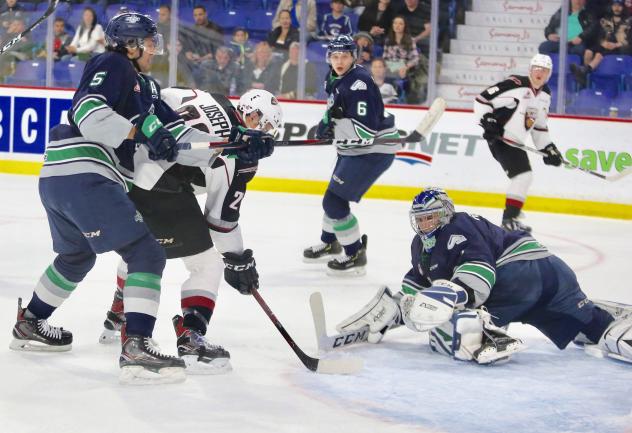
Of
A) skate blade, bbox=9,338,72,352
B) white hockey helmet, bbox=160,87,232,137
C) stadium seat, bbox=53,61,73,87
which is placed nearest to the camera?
white hockey helmet, bbox=160,87,232,137

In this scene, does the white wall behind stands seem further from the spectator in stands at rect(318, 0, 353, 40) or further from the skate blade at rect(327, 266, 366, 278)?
the skate blade at rect(327, 266, 366, 278)

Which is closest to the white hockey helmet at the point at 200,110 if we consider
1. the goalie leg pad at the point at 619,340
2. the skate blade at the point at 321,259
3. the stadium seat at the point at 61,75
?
the goalie leg pad at the point at 619,340

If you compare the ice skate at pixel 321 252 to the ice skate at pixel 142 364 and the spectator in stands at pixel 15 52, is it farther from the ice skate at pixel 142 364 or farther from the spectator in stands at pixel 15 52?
the spectator in stands at pixel 15 52

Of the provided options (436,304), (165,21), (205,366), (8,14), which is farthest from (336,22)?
(205,366)

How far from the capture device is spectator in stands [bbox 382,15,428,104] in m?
8.74

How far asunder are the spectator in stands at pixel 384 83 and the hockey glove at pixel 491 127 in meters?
1.65

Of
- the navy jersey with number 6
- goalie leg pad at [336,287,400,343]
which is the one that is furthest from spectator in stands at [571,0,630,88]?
goalie leg pad at [336,287,400,343]

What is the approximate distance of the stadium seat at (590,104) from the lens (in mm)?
8250

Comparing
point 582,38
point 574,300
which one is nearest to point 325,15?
point 582,38

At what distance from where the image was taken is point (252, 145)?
3586 millimetres

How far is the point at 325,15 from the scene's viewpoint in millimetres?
9062

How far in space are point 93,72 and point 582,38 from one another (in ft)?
18.8

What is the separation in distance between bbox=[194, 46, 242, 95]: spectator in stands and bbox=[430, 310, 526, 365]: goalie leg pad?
555 cm

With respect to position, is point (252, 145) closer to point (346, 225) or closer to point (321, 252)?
point (346, 225)
